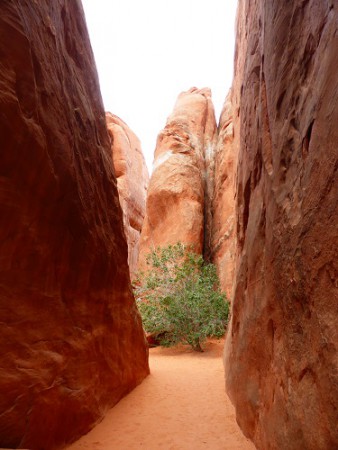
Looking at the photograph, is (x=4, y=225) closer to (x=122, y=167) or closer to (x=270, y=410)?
(x=270, y=410)

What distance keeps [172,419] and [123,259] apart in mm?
3355

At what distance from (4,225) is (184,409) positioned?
498 cm

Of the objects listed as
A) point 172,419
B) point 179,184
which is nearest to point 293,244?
point 172,419

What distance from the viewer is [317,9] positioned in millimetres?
2951

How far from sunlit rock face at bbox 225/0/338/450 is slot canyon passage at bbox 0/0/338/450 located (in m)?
0.02

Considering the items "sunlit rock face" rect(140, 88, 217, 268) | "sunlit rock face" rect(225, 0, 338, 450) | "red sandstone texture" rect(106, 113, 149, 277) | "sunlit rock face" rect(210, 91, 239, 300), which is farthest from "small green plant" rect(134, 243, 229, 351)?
"red sandstone texture" rect(106, 113, 149, 277)

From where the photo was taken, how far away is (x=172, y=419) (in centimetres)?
578

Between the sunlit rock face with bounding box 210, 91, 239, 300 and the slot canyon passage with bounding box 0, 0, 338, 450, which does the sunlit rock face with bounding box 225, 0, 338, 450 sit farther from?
the sunlit rock face with bounding box 210, 91, 239, 300

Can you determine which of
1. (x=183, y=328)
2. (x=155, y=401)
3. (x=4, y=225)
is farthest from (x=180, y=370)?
(x=4, y=225)

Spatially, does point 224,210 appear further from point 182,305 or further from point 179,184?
point 182,305

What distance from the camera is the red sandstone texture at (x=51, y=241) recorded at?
11.8 feet

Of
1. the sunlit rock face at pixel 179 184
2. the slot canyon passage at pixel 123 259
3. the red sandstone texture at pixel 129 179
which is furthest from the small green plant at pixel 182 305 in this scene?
the red sandstone texture at pixel 129 179

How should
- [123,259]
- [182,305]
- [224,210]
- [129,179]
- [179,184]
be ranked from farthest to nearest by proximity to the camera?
[129,179], [179,184], [224,210], [182,305], [123,259]

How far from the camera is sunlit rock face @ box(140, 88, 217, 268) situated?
65.7ft
